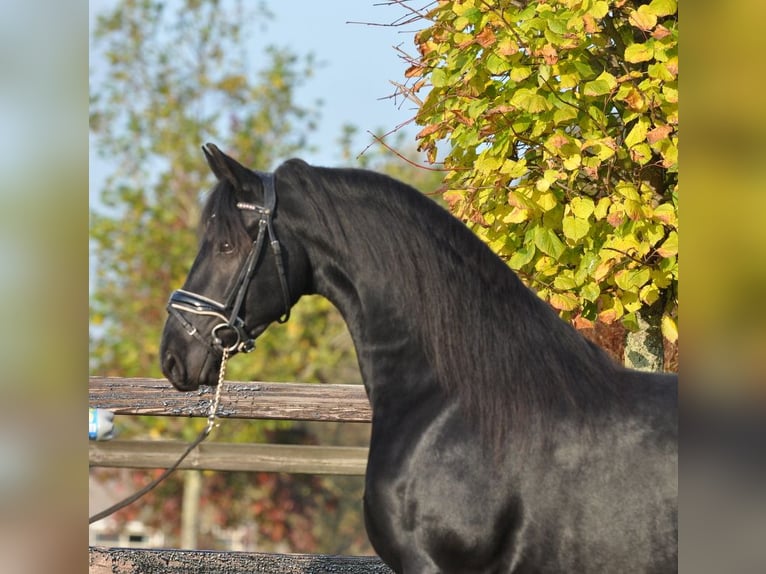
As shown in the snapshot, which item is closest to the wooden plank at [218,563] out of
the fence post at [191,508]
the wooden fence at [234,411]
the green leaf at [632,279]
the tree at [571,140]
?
the wooden fence at [234,411]

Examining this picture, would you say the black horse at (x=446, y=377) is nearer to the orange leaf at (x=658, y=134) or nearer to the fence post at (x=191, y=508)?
the orange leaf at (x=658, y=134)

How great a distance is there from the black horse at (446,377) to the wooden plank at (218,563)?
104 inches

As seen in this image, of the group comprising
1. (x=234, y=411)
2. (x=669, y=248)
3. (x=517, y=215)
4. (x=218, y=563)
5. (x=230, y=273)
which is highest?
(x=517, y=215)

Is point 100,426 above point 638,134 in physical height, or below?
below

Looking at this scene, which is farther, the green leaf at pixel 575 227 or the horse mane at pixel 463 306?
the green leaf at pixel 575 227

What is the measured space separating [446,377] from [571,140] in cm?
150

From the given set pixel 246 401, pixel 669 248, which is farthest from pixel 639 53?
pixel 246 401

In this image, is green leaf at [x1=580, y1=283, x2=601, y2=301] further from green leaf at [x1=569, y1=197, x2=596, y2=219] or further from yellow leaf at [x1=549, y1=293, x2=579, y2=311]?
green leaf at [x1=569, y1=197, x2=596, y2=219]

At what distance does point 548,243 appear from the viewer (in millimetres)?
3830

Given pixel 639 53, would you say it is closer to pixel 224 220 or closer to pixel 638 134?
pixel 638 134

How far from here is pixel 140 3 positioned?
1216 centimetres

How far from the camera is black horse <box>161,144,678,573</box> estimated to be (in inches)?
97.9

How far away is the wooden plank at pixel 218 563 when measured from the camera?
16.8 ft
